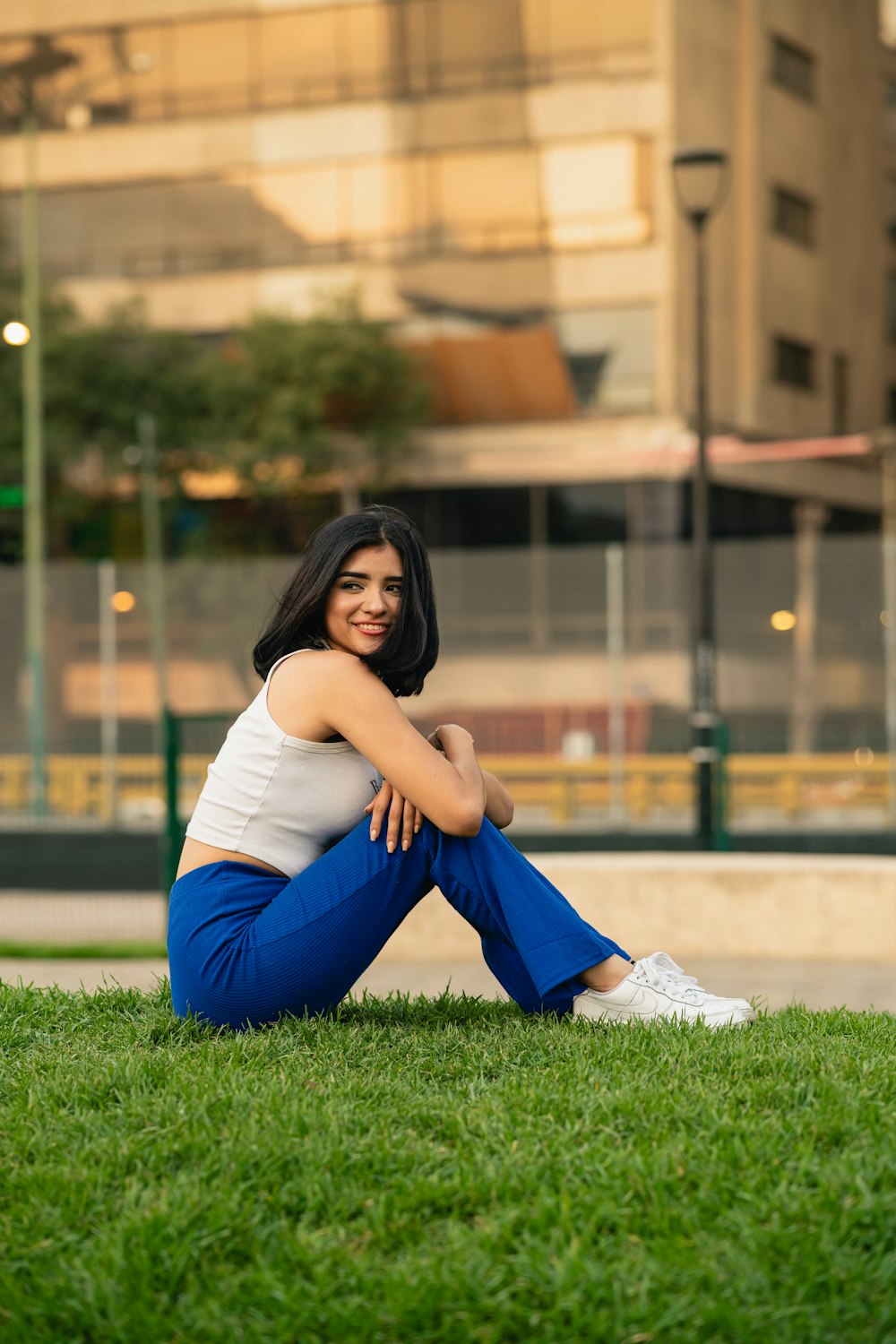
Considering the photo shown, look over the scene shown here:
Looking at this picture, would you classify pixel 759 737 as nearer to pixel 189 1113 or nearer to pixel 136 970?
pixel 136 970

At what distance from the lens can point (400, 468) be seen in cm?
3089

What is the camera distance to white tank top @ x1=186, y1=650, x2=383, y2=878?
13.1 ft

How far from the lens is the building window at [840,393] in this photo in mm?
33656

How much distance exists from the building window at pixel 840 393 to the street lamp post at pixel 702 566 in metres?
20.7

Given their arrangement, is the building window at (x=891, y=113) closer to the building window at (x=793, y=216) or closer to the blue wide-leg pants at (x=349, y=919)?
the building window at (x=793, y=216)

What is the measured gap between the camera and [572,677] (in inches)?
633

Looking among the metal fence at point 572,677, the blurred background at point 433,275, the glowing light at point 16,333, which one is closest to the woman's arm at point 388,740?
the glowing light at point 16,333

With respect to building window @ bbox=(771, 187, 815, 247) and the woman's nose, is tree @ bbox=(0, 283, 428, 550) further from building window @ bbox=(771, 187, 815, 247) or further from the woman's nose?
the woman's nose

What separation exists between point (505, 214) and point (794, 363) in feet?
20.6

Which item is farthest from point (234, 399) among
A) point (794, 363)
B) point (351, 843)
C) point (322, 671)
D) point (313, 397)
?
point (351, 843)

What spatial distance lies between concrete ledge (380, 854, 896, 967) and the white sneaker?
4800 millimetres

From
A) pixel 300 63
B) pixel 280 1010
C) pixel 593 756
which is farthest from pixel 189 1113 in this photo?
pixel 300 63

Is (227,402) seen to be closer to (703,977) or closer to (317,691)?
(703,977)

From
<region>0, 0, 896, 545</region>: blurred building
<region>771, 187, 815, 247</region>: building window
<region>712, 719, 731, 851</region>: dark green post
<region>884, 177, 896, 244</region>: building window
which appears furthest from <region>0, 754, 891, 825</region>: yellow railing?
<region>884, 177, 896, 244</region>: building window
